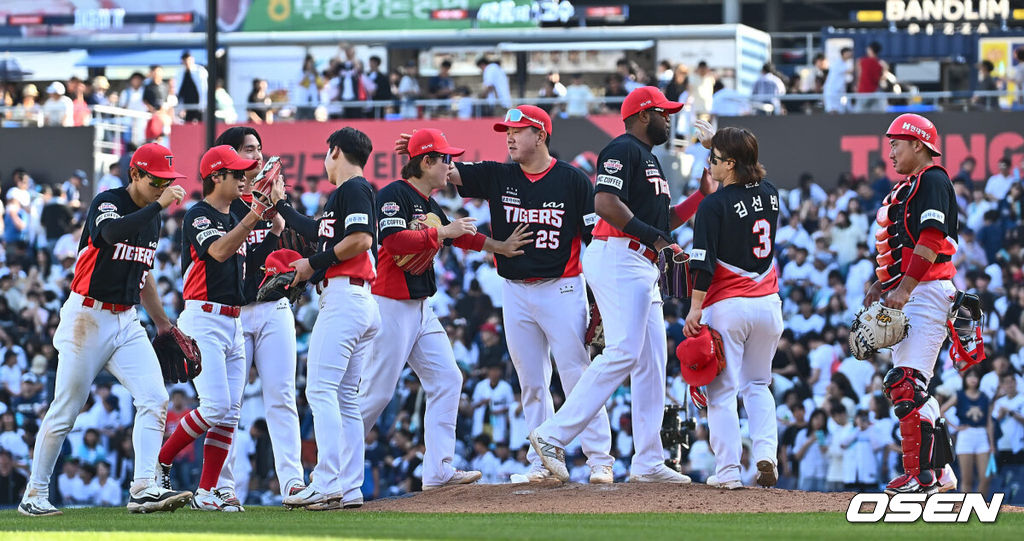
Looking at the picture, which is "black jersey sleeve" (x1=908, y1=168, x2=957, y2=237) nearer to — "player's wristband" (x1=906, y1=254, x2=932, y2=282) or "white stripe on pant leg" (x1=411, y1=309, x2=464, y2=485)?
"player's wristband" (x1=906, y1=254, x2=932, y2=282)

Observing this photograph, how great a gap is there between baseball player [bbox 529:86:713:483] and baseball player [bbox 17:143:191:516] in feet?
7.90

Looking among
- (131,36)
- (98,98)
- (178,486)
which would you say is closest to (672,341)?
(178,486)

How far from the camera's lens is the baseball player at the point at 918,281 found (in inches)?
364

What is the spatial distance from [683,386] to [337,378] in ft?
24.0

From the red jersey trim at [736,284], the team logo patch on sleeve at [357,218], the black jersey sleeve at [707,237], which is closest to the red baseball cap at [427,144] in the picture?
the team logo patch on sleeve at [357,218]

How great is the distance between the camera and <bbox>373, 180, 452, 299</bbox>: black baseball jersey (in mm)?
9805

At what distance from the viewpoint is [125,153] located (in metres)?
24.0

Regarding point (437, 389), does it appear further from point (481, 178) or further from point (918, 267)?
point (918, 267)

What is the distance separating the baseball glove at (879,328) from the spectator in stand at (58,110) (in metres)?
18.2

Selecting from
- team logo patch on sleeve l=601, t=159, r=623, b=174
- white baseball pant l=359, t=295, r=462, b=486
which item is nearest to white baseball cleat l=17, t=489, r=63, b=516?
white baseball pant l=359, t=295, r=462, b=486

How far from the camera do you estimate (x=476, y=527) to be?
26.0ft

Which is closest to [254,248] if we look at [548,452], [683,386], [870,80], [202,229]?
[202,229]

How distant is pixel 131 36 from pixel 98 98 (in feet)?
16.9

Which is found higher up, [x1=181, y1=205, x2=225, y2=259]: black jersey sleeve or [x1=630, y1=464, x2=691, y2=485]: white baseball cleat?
[x1=181, y1=205, x2=225, y2=259]: black jersey sleeve
